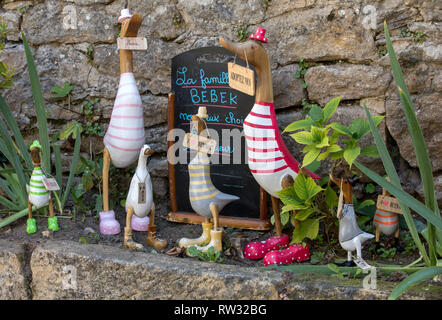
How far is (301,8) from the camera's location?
8.66 ft

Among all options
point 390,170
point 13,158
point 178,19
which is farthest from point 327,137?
point 13,158

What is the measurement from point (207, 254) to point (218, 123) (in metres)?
0.75

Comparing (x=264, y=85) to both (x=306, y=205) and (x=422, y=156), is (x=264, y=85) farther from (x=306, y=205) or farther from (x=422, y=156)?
(x=422, y=156)

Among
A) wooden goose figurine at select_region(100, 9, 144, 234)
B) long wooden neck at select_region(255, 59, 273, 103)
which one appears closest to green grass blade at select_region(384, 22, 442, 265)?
long wooden neck at select_region(255, 59, 273, 103)

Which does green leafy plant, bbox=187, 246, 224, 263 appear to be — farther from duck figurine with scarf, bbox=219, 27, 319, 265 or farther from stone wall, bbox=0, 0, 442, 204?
stone wall, bbox=0, 0, 442, 204

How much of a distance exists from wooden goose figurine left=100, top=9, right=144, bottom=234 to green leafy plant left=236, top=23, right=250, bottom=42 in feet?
1.76

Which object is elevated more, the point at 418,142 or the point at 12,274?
the point at 418,142

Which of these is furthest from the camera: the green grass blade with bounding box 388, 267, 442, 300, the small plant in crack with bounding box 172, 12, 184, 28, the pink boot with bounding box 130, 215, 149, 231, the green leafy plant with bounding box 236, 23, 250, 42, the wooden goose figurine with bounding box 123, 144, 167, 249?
the small plant in crack with bounding box 172, 12, 184, 28

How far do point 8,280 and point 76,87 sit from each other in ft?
4.14

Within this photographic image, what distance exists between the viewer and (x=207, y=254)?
228cm

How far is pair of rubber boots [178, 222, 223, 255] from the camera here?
7.73 feet

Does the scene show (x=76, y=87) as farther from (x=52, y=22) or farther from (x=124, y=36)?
(x=124, y=36)

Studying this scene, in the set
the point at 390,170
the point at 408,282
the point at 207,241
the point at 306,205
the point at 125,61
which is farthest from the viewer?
the point at 125,61

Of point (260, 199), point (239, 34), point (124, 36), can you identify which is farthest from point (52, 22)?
point (260, 199)
